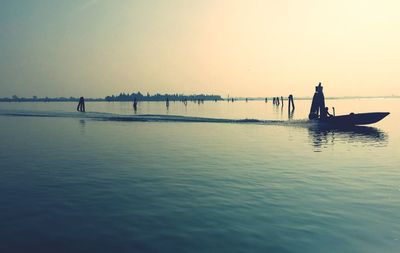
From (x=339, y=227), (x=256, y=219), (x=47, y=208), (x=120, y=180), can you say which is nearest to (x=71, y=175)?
(x=120, y=180)

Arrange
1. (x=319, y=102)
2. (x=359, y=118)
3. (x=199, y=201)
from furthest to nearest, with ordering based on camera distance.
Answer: (x=319, y=102)
(x=359, y=118)
(x=199, y=201)

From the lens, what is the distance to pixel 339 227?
7.35 m

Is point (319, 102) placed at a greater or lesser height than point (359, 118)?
greater

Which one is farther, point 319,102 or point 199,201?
point 319,102

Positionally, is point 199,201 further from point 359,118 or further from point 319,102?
point 319,102

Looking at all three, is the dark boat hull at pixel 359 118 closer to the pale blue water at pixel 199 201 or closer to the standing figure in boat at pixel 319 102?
the standing figure in boat at pixel 319 102

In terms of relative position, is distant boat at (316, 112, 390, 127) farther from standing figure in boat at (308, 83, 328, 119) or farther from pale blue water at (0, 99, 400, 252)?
pale blue water at (0, 99, 400, 252)

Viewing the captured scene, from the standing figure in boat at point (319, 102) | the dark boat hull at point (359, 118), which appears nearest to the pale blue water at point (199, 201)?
the dark boat hull at point (359, 118)

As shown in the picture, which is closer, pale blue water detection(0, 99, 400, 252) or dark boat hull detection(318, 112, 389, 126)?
pale blue water detection(0, 99, 400, 252)

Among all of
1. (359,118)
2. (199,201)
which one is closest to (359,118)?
(359,118)

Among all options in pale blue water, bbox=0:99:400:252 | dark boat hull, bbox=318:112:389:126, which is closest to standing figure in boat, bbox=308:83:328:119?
dark boat hull, bbox=318:112:389:126

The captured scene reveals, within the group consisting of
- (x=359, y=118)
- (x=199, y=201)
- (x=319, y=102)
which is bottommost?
(x=199, y=201)

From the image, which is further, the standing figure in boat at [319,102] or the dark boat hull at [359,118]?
the standing figure in boat at [319,102]

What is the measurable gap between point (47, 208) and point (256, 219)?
5.39 m
